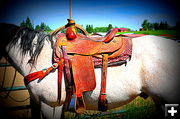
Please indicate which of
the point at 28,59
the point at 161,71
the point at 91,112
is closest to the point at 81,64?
the point at 28,59

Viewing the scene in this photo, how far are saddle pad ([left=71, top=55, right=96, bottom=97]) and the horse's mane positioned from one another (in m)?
0.50

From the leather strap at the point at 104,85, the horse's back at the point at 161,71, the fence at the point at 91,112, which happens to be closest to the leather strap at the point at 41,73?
the leather strap at the point at 104,85

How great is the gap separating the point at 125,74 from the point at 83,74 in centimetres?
51

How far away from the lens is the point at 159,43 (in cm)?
163

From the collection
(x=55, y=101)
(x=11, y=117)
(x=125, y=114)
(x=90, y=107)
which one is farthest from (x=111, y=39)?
(x=11, y=117)

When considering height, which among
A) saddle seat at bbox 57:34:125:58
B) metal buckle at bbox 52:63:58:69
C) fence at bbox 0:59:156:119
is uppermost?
saddle seat at bbox 57:34:125:58

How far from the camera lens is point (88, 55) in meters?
1.60

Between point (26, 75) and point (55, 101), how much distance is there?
0.51m

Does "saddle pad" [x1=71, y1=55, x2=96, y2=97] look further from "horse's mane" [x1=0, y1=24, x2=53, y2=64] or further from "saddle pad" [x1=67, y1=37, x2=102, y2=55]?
"horse's mane" [x1=0, y1=24, x2=53, y2=64]

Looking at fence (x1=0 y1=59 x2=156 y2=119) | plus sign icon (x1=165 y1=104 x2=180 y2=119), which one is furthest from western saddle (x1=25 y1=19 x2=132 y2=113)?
fence (x1=0 y1=59 x2=156 y2=119)

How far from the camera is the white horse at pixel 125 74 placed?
5.02 feet

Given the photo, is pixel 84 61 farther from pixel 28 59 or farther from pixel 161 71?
pixel 161 71

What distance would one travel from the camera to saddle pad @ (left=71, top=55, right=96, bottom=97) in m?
1.54

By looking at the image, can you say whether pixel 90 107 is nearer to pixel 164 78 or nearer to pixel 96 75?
pixel 96 75
